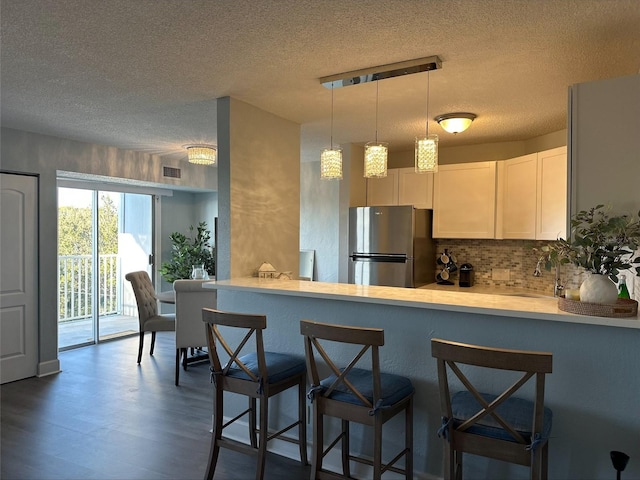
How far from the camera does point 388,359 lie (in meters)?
2.49

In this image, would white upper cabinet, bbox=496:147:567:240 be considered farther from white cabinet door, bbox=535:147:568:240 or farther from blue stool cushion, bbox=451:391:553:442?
blue stool cushion, bbox=451:391:553:442

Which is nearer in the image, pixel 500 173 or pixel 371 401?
pixel 371 401

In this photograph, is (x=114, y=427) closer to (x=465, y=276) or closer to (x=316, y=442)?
(x=316, y=442)

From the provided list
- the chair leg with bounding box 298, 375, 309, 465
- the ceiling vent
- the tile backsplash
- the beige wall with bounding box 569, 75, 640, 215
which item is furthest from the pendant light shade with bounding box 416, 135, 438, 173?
the ceiling vent

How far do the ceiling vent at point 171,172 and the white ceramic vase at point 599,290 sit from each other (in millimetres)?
5208

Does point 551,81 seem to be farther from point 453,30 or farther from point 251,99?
point 251,99

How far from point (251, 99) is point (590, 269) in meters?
2.44

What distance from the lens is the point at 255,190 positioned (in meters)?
3.46

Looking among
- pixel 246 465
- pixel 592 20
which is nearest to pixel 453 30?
pixel 592 20

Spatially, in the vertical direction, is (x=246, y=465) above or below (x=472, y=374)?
below

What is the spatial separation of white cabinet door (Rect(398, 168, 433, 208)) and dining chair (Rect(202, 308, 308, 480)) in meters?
2.68

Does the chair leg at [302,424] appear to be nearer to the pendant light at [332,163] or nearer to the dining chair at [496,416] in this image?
the dining chair at [496,416]

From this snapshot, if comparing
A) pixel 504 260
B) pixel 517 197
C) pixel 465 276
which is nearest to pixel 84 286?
pixel 465 276

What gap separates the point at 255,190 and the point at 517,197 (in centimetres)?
254
